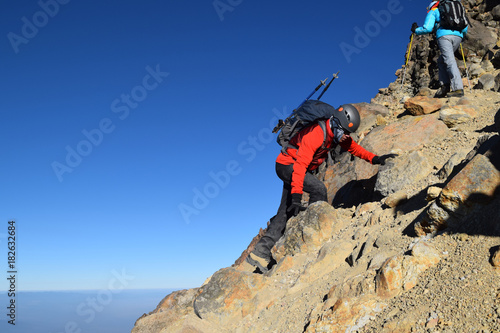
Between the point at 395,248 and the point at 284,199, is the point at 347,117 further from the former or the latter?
the point at 395,248

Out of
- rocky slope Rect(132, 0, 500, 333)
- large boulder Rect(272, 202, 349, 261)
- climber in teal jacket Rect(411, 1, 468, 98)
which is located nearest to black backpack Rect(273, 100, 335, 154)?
large boulder Rect(272, 202, 349, 261)

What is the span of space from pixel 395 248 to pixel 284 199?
5149 millimetres

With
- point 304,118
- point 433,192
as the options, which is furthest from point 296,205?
point 433,192

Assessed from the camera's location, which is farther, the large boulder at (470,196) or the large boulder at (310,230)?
the large boulder at (310,230)

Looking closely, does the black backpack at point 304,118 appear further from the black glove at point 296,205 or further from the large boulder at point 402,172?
the large boulder at point 402,172

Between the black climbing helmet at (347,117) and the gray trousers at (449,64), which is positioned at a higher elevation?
the gray trousers at (449,64)

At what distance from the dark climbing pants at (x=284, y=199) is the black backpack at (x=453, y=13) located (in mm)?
8580

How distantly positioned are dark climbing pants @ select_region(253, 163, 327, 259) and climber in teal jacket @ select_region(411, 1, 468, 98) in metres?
6.95

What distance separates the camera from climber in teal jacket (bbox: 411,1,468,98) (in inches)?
547

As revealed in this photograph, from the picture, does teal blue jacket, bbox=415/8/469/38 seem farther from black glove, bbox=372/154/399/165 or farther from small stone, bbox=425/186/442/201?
small stone, bbox=425/186/442/201

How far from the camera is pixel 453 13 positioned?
46.1 feet

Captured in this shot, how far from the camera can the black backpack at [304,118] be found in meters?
10.3

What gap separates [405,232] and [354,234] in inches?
73.3

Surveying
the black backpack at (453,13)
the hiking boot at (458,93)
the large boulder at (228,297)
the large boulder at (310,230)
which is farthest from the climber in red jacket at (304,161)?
the black backpack at (453,13)
